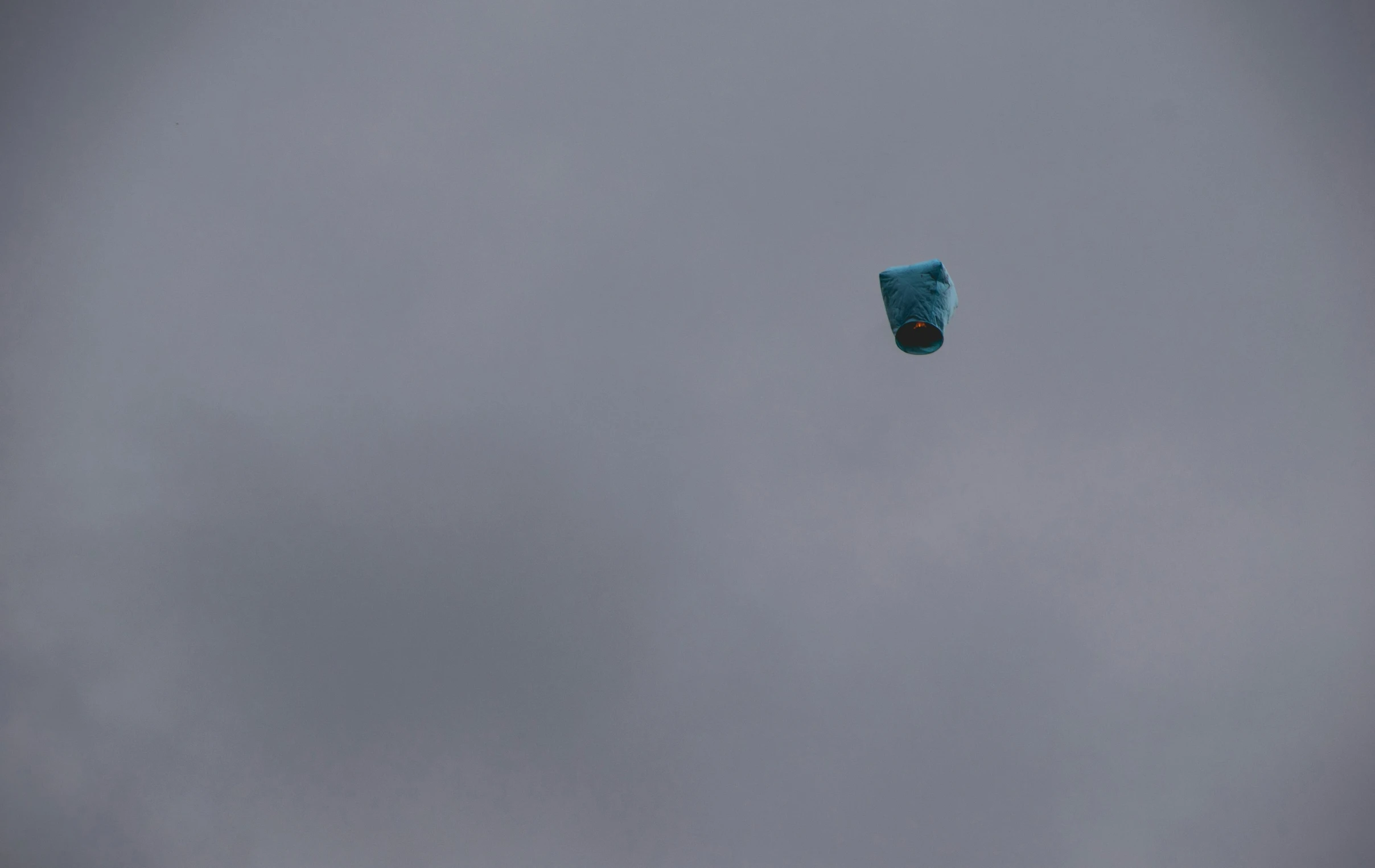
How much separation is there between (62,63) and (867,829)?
37814 millimetres

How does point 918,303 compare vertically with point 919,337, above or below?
above

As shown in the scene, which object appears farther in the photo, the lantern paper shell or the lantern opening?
the lantern opening

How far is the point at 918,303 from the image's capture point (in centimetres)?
1366

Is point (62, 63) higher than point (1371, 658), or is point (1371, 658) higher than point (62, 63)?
point (62, 63)

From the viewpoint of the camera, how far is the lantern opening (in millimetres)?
13922

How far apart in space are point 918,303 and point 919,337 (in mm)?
648

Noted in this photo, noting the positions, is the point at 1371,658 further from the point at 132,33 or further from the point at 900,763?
the point at 132,33

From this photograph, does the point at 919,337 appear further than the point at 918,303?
Yes

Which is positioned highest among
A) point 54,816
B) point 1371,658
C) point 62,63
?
point 62,63

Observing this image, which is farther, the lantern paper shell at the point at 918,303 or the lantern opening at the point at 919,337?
the lantern opening at the point at 919,337

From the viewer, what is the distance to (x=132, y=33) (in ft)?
88.3

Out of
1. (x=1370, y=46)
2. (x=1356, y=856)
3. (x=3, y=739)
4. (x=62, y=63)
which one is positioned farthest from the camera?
(x=1356, y=856)

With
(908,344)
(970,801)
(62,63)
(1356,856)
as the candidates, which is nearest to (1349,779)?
(1356,856)

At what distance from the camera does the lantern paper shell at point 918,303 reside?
13672 millimetres
